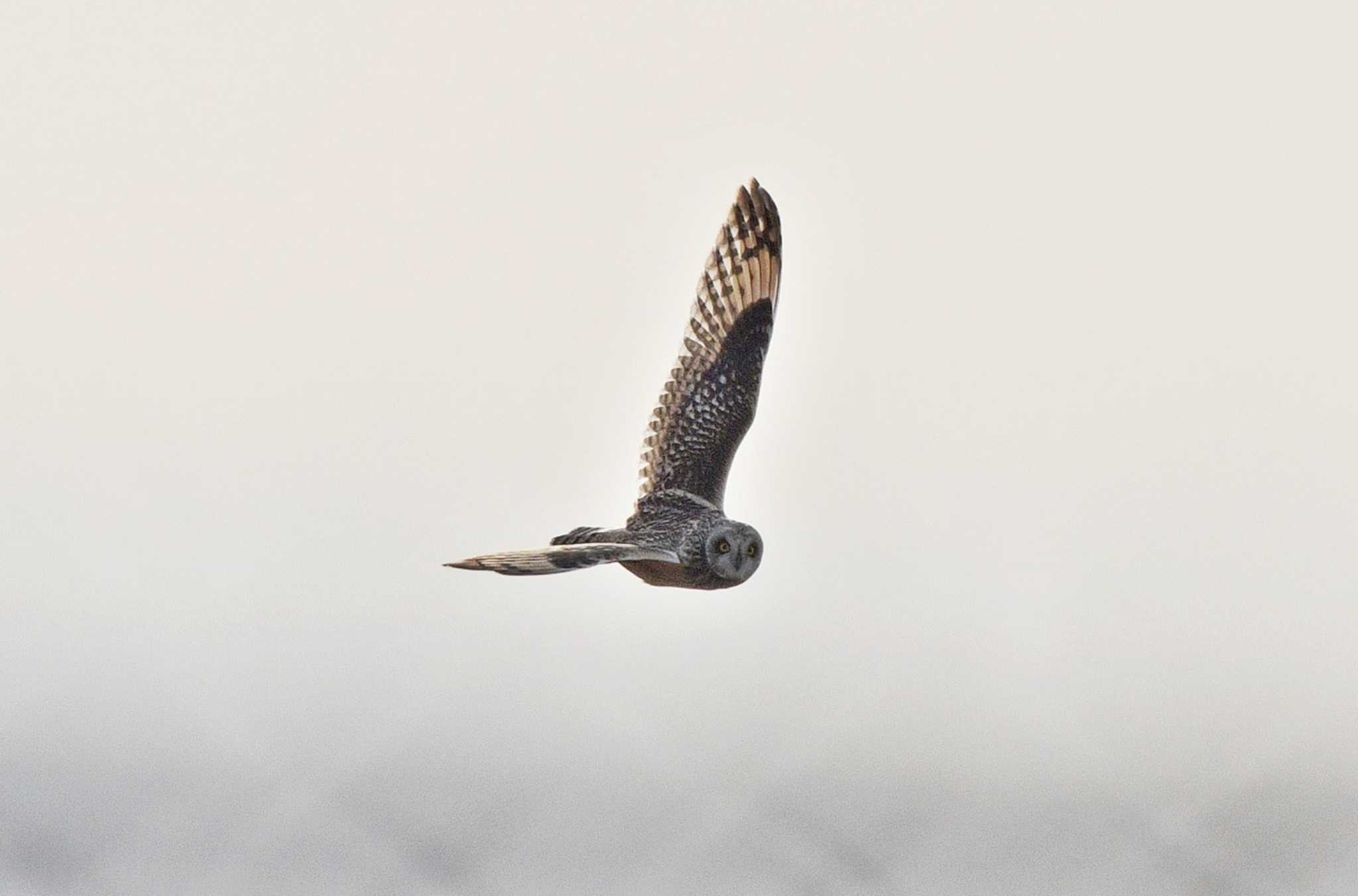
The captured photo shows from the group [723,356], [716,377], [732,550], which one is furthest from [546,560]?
[723,356]

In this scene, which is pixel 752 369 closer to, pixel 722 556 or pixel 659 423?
pixel 659 423

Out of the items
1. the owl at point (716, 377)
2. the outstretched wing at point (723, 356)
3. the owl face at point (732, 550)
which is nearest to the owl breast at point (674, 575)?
the owl face at point (732, 550)

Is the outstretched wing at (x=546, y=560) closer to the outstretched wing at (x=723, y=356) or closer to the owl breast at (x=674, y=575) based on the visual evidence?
the owl breast at (x=674, y=575)

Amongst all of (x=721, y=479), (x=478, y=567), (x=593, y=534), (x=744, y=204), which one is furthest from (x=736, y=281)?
(x=478, y=567)

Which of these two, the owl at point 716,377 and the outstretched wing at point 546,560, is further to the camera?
the owl at point 716,377

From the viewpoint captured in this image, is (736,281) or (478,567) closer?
(478,567)

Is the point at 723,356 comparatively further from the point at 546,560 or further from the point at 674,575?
the point at 546,560

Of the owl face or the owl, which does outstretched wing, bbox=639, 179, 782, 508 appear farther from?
the owl face
